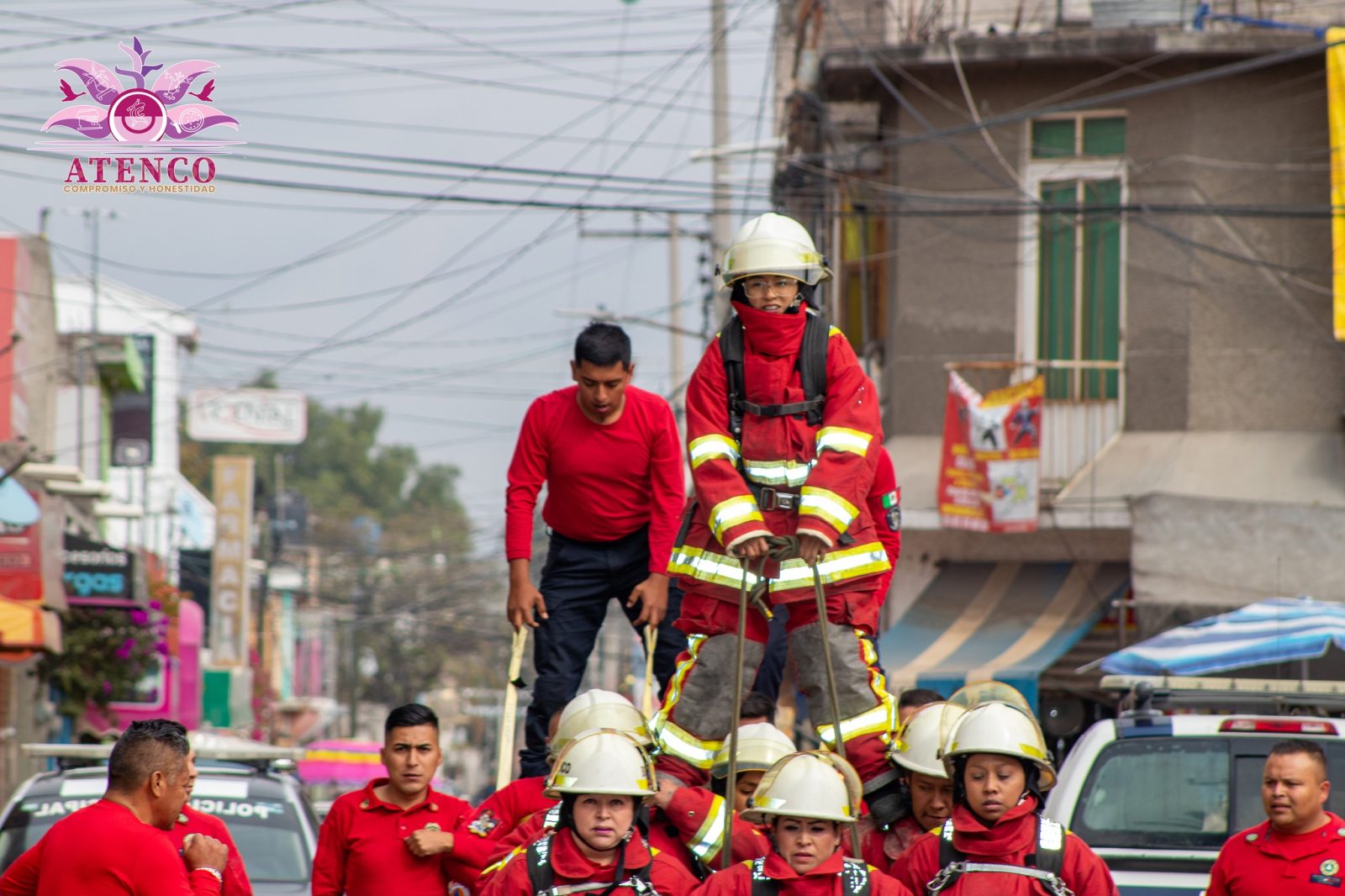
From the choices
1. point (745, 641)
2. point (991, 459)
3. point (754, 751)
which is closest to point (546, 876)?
point (754, 751)

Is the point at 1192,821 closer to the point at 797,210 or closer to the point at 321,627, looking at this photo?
the point at 797,210

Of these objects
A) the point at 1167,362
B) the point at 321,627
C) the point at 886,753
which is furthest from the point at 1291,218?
the point at 321,627

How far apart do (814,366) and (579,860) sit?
2112mm

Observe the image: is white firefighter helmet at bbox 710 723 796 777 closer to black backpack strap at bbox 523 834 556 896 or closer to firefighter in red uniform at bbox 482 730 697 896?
firefighter in red uniform at bbox 482 730 697 896

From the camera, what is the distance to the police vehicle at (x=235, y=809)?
9.37 meters

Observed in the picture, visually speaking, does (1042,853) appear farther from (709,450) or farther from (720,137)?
(720,137)

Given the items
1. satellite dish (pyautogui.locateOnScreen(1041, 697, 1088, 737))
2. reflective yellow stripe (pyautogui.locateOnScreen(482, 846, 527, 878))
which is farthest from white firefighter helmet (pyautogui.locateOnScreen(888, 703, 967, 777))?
satellite dish (pyautogui.locateOnScreen(1041, 697, 1088, 737))

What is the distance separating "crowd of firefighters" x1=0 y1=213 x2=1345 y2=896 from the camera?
20.1ft

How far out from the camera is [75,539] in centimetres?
2686

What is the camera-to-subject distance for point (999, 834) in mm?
6203

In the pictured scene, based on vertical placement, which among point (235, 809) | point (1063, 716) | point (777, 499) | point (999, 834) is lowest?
point (1063, 716)

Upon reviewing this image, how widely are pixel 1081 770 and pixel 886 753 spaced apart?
239 centimetres

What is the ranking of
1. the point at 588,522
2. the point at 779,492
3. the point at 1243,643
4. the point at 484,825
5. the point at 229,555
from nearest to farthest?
the point at 779,492 → the point at 484,825 → the point at 588,522 → the point at 1243,643 → the point at 229,555

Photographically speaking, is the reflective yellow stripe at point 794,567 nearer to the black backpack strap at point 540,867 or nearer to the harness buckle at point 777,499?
the harness buckle at point 777,499
